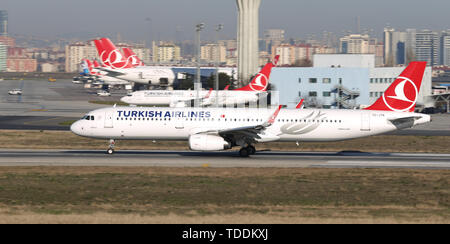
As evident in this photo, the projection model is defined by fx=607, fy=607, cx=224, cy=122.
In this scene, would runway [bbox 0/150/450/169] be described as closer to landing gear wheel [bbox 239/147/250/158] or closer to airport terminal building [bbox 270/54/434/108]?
landing gear wheel [bbox 239/147/250/158]

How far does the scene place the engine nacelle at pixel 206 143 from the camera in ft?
138

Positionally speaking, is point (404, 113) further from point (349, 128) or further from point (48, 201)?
point (48, 201)

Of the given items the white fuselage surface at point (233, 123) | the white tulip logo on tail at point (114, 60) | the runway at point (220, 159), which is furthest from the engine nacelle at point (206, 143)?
the white tulip logo on tail at point (114, 60)

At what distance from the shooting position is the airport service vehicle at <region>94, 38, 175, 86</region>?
4788 inches

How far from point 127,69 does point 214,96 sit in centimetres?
4271

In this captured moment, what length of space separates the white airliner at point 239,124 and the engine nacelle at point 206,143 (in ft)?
0.25

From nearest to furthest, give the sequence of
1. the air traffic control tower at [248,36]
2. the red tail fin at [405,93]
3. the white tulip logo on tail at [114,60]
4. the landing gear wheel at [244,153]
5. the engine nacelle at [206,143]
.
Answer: the engine nacelle at [206,143]
the landing gear wheel at [244,153]
the red tail fin at [405,93]
the white tulip logo on tail at [114,60]
the air traffic control tower at [248,36]

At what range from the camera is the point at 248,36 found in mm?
148375

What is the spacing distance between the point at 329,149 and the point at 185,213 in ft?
91.3

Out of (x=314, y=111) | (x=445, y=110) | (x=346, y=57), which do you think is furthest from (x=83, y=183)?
(x=346, y=57)

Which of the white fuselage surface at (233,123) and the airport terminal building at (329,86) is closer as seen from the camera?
the white fuselage surface at (233,123)

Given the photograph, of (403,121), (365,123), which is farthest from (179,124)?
(403,121)

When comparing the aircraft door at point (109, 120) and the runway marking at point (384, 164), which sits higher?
the aircraft door at point (109, 120)

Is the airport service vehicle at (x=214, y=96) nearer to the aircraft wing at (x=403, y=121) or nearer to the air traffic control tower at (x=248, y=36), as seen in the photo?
the aircraft wing at (x=403, y=121)
